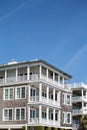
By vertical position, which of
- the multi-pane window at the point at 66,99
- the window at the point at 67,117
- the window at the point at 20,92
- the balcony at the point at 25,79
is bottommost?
the window at the point at 67,117

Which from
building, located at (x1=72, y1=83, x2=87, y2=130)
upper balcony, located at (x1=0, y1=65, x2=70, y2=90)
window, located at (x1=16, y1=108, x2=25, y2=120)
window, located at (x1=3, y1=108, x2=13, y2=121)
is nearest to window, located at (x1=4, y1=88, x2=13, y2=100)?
upper balcony, located at (x1=0, y1=65, x2=70, y2=90)

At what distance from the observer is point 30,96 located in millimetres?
52062

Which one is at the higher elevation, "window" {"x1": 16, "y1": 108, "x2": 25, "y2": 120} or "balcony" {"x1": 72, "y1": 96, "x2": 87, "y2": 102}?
"balcony" {"x1": 72, "y1": 96, "x2": 87, "y2": 102}

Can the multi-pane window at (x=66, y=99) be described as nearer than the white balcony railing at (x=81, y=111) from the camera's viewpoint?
Yes

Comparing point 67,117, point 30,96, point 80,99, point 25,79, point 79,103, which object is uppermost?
point 25,79

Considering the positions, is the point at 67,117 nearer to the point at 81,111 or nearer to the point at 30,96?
the point at 81,111

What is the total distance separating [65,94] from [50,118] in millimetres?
5375

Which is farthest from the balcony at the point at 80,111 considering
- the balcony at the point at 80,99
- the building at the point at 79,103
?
the balcony at the point at 80,99

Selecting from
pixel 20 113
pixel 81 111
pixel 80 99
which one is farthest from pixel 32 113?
pixel 80 99

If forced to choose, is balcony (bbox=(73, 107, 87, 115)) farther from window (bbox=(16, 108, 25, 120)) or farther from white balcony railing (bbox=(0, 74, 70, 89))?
window (bbox=(16, 108, 25, 120))

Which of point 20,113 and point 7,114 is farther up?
point 20,113

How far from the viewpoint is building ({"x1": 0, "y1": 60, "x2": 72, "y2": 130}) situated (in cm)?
5172

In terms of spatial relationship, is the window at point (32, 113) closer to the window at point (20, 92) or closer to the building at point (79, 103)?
the window at point (20, 92)

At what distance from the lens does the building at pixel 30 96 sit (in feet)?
170
